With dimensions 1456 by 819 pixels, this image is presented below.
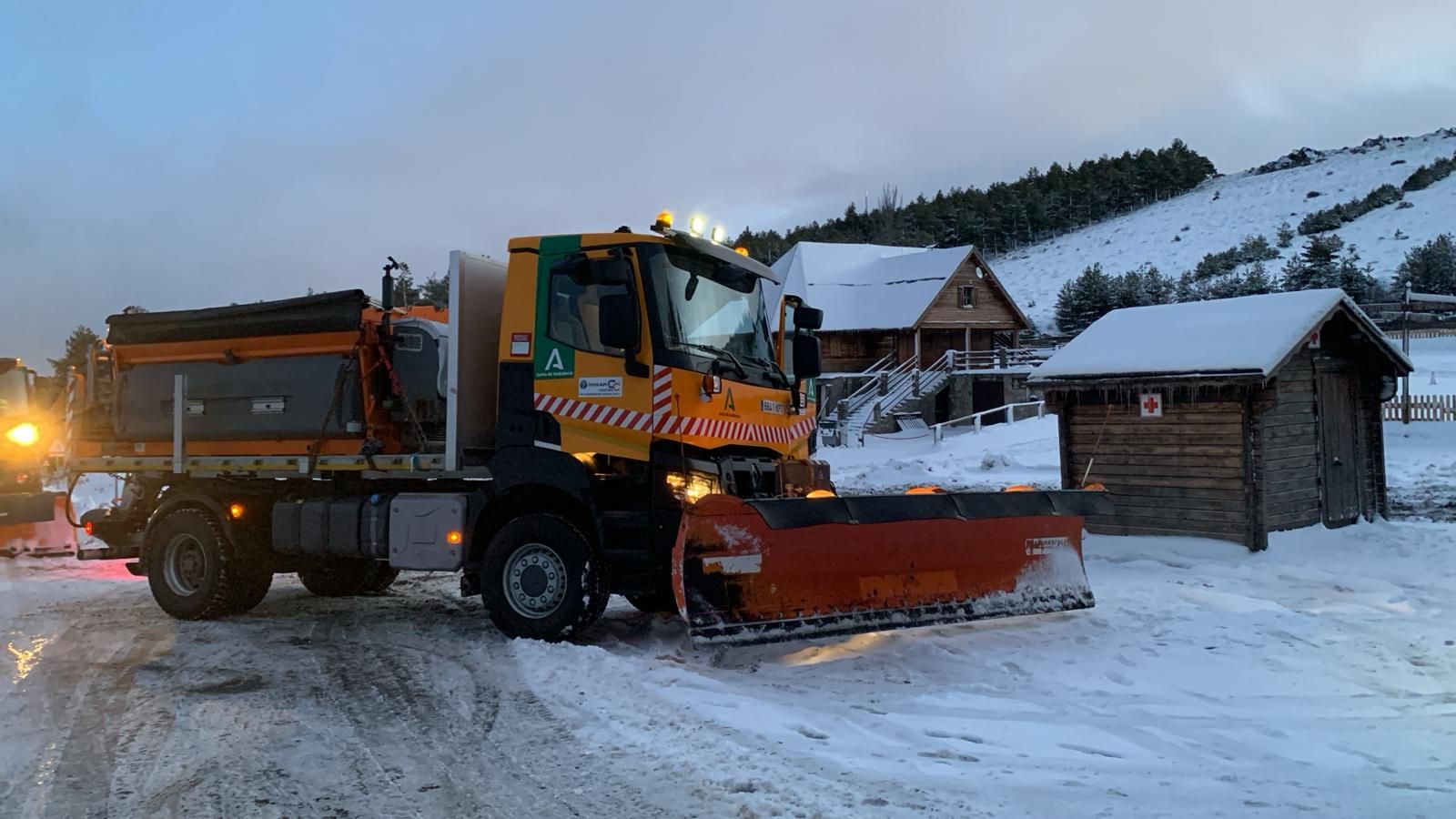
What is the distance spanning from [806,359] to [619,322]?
228 cm

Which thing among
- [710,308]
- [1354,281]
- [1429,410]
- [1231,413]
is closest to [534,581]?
[710,308]

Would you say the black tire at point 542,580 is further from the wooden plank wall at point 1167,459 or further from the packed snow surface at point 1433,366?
the packed snow surface at point 1433,366

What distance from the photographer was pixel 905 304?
41969mm

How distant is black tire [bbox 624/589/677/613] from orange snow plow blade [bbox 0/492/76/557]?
32.4 feet

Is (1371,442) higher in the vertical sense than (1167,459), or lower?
higher

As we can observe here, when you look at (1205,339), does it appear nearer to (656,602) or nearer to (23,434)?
(656,602)

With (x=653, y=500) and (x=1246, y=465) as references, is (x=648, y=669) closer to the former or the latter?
(x=653, y=500)

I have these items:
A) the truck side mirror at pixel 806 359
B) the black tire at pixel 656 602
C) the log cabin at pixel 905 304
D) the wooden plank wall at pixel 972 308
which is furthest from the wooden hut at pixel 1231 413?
the wooden plank wall at pixel 972 308

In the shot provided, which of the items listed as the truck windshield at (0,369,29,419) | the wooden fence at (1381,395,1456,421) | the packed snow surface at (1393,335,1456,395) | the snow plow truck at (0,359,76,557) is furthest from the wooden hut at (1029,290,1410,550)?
the truck windshield at (0,369,29,419)

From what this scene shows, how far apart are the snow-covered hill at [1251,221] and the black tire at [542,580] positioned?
58.3 metres

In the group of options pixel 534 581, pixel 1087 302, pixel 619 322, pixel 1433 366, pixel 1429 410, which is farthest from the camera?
pixel 1087 302

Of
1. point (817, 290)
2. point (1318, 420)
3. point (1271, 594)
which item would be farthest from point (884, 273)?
point (1271, 594)

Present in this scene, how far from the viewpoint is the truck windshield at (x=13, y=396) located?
46.6 feet

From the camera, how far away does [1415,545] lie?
12.4 metres
